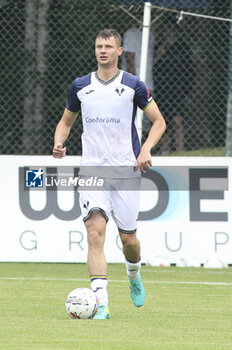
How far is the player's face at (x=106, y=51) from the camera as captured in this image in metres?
7.06

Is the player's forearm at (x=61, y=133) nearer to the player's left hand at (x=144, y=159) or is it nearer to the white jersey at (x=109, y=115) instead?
the white jersey at (x=109, y=115)

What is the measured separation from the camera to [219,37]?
13531 millimetres

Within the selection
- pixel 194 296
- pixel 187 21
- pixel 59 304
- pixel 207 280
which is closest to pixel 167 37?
pixel 187 21

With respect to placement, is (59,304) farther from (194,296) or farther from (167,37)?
(167,37)

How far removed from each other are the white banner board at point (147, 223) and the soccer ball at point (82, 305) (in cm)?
516

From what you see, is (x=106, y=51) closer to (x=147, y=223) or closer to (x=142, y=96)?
(x=142, y=96)

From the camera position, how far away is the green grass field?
556 centimetres

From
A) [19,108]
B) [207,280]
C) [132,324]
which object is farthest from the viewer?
[19,108]

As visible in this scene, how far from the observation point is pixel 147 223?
1191 cm

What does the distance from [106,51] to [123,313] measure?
1.87 metres

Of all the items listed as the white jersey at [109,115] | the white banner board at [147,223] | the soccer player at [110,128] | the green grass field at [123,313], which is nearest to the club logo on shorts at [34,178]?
the white banner board at [147,223]

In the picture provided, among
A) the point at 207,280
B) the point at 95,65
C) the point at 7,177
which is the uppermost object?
the point at 95,65

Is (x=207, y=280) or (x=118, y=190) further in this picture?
(x=207, y=280)

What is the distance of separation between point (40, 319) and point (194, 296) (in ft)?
7.66
